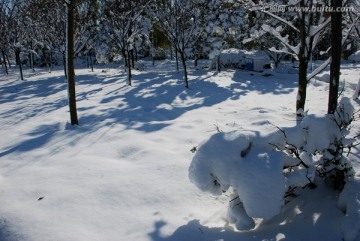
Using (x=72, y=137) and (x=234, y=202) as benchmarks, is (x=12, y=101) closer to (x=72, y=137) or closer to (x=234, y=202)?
(x=72, y=137)

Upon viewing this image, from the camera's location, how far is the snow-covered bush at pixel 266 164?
3.52 m

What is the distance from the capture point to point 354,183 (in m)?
4.08

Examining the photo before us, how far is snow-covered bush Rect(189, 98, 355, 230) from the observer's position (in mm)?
3521

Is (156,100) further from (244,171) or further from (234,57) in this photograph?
(234,57)

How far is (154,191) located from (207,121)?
507 cm

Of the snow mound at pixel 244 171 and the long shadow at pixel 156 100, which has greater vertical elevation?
the snow mound at pixel 244 171

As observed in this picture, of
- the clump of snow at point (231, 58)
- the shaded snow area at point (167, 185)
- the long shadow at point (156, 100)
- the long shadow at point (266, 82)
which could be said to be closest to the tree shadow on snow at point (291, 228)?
the shaded snow area at point (167, 185)

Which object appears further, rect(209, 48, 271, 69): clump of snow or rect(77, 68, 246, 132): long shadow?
rect(209, 48, 271, 69): clump of snow

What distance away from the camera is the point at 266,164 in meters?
3.60

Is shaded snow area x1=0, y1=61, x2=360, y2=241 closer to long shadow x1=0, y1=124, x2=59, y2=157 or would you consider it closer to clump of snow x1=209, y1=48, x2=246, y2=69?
long shadow x1=0, y1=124, x2=59, y2=157

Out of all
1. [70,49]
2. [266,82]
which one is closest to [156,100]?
[70,49]

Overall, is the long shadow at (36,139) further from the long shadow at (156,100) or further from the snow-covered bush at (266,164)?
the snow-covered bush at (266,164)

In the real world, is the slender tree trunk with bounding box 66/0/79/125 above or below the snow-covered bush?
above

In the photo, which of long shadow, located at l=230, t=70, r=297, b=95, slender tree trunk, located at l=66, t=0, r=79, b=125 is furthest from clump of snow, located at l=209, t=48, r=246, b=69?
slender tree trunk, located at l=66, t=0, r=79, b=125
